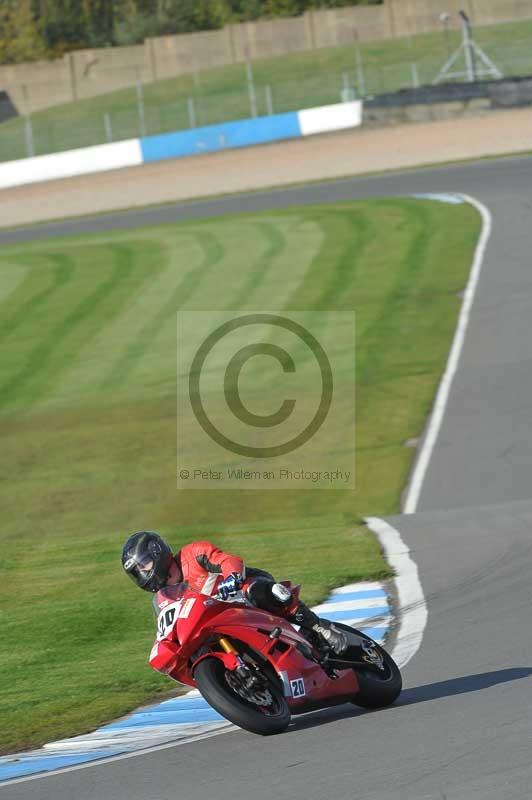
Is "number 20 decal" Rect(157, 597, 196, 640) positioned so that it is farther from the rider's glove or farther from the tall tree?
the tall tree

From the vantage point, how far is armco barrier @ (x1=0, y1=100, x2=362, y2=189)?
157 ft

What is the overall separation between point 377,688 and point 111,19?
267 ft

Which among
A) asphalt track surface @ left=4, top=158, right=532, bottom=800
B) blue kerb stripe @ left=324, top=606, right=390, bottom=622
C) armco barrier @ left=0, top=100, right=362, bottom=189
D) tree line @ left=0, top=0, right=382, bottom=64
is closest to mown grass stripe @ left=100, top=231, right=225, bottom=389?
asphalt track surface @ left=4, top=158, right=532, bottom=800

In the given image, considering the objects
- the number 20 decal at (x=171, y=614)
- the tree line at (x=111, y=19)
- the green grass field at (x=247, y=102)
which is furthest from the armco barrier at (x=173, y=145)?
the number 20 decal at (x=171, y=614)

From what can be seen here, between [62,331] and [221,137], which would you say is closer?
[62,331]

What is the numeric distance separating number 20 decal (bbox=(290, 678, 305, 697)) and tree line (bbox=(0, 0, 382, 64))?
244ft

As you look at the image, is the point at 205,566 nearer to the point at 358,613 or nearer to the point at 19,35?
the point at 358,613

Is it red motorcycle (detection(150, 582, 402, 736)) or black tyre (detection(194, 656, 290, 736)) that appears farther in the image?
red motorcycle (detection(150, 582, 402, 736))

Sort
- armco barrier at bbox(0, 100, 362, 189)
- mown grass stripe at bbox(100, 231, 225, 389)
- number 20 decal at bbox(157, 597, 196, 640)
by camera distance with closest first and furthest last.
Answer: number 20 decal at bbox(157, 597, 196, 640), mown grass stripe at bbox(100, 231, 225, 389), armco barrier at bbox(0, 100, 362, 189)

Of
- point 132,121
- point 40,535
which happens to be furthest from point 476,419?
point 132,121

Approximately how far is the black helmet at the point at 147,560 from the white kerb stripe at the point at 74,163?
142 feet

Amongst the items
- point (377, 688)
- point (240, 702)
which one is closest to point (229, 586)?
point (240, 702)

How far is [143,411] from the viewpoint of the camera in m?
20.4

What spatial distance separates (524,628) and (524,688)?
1685 millimetres
